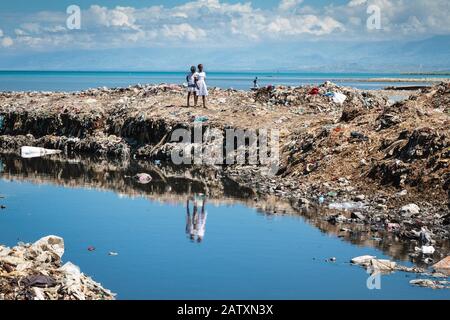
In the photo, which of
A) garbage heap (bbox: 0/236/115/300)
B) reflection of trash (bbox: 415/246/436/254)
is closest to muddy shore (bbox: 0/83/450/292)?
reflection of trash (bbox: 415/246/436/254)

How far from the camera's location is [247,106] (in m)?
21.7

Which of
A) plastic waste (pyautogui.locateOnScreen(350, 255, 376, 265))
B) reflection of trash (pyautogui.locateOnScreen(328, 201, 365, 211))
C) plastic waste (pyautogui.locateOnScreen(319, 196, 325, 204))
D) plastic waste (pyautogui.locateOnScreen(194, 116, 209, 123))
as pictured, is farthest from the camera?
plastic waste (pyautogui.locateOnScreen(194, 116, 209, 123))

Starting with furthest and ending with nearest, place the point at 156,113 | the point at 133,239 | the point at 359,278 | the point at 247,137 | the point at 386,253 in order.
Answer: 1. the point at 156,113
2. the point at 247,137
3. the point at 133,239
4. the point at 386,253
5. the point at 359,278

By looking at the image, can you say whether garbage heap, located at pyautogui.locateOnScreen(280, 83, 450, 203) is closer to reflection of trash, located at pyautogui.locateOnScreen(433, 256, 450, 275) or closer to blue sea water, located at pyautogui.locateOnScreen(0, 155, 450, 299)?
blue sea water, located at pyautogui.locateOnScreen(0, 155, 450, 299)

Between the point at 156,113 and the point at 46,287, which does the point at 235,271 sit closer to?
the point at 46,287

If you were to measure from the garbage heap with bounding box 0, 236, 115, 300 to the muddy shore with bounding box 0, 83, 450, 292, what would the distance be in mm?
4938

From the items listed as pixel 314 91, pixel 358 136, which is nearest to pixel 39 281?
pixel 358 136

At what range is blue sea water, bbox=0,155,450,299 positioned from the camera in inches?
337

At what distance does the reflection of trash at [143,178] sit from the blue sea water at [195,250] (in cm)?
201

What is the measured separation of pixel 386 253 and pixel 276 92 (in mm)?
13572
